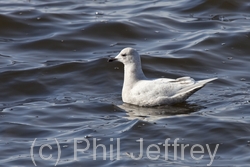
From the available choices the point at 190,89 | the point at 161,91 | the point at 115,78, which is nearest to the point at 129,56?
the point at 161,91

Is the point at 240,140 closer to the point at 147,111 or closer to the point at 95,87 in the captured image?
the point at 147,111

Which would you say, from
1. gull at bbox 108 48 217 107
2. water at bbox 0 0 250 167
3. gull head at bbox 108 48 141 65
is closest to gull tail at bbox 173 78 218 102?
gull at bbox 108 48 217 107

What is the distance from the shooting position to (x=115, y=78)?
463 inches

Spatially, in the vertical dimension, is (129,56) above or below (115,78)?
above

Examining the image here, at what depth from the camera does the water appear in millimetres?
8656

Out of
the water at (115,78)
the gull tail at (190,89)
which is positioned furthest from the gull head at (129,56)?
the gull tail at (190,89)

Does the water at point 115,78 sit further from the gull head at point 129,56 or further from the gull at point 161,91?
the gull head at point 129,56

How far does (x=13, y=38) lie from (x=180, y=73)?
11.1 ft

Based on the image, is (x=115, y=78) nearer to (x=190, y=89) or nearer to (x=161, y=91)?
(x=161, y=91)

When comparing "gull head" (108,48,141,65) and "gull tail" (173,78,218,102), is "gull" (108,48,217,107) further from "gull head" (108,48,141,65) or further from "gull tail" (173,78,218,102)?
"gull head" (108,48,141,65)

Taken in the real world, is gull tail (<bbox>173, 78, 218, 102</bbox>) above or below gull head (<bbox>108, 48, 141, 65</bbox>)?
below

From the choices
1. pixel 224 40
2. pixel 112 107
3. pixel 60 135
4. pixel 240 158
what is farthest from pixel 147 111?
pixel 224 40

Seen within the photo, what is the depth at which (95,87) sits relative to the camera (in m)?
11.4

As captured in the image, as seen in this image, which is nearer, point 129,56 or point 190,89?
point 190,89
